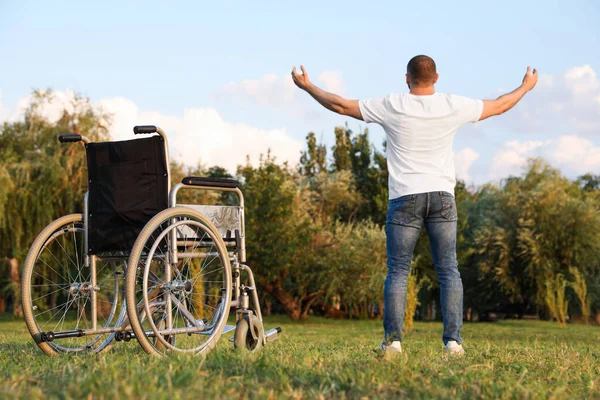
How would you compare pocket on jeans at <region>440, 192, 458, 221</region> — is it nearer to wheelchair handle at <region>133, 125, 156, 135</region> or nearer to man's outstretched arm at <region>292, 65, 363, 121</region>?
man's outstretched arm at <region>292, 65, 363, 121</region>

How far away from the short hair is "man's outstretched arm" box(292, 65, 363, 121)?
0.44 m

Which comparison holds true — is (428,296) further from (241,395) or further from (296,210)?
(241,395)

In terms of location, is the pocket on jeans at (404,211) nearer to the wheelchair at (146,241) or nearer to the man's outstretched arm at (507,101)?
the man's outstretched arm at (507,101)

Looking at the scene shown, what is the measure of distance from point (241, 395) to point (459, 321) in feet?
8.18

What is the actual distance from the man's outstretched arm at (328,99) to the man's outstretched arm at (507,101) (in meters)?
0.87

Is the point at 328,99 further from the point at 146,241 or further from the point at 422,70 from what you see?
the point at 146,241

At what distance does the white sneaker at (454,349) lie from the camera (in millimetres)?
4686

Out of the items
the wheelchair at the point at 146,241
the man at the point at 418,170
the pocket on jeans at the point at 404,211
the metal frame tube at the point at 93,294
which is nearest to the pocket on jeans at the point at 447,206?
the man at the point at 418,170

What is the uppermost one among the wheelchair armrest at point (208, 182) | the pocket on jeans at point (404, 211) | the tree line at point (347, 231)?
the wheelchair armrest at point (208, 182)

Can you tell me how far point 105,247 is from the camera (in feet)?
15.9

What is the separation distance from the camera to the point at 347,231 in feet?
96.3

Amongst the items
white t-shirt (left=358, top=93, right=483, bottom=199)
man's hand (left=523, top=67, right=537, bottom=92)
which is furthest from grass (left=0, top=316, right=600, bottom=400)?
man's hand (left=523, top=67, right=537, bottom=92)

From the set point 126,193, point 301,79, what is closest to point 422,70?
point 301,79

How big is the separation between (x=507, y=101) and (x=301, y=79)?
1.44m
